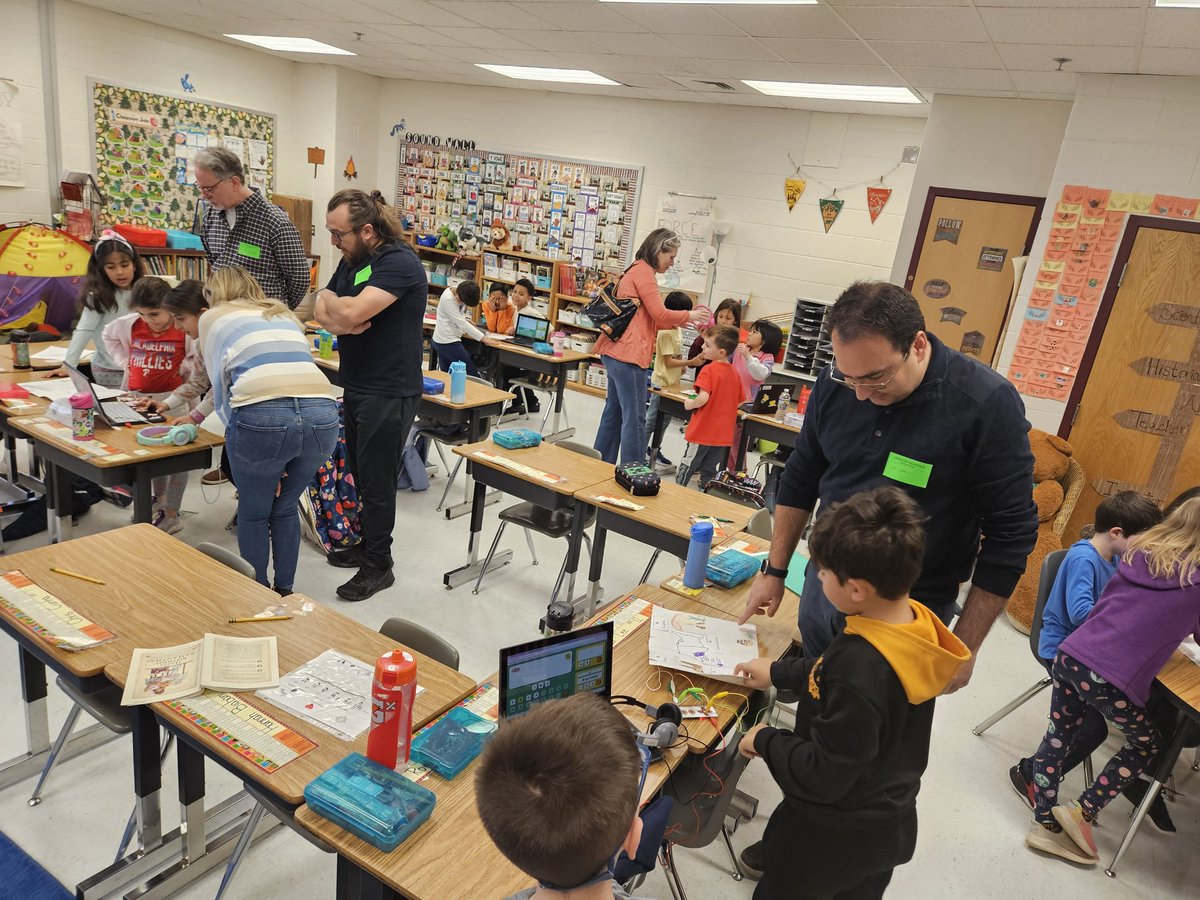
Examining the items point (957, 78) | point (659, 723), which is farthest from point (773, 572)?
point (957, 78)

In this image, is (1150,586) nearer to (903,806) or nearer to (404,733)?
(903,806)

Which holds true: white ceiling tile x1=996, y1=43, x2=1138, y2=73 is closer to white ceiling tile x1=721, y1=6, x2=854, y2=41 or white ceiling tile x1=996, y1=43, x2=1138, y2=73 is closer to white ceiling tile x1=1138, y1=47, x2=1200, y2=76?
white ceiling tile x1=1138, y1=47, x2=1200, y2=76

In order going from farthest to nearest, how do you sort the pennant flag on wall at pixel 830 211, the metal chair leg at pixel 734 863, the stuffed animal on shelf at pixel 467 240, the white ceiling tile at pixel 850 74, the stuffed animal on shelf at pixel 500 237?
1. the stuffed animal on shelf at pixel 467 240
2. the stuffed animal on shelf at pixel 500 237
3. the pennant flag on wall at pixel 830 211
4. the white ceiling tile at pixel 850 74
5. the metal chair leg at pixel 734 863

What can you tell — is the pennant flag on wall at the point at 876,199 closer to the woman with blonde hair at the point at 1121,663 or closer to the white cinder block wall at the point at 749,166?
the white cinder block wall at the point at 749,166

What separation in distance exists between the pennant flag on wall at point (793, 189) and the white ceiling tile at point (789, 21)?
2.76 meters

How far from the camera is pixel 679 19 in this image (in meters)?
4.36

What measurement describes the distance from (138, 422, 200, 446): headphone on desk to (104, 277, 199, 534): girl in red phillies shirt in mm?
414

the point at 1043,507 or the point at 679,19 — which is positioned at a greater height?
the point at 679,19

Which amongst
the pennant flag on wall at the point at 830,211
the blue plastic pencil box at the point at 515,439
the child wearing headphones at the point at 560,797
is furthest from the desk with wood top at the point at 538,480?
the pennant flag on wall at the point at 830,211

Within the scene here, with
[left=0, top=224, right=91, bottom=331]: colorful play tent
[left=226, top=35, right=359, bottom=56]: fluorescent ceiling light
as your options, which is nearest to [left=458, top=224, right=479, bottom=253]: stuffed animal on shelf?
[left=226, top=35, right=359, bottom=56]: fluorescent ceiling light

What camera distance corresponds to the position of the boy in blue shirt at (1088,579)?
9.09 feet

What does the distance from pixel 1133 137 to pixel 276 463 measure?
5061mm

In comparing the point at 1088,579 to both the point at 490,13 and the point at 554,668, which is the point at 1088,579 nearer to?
the point at 554,668

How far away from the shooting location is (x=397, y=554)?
4156mm
